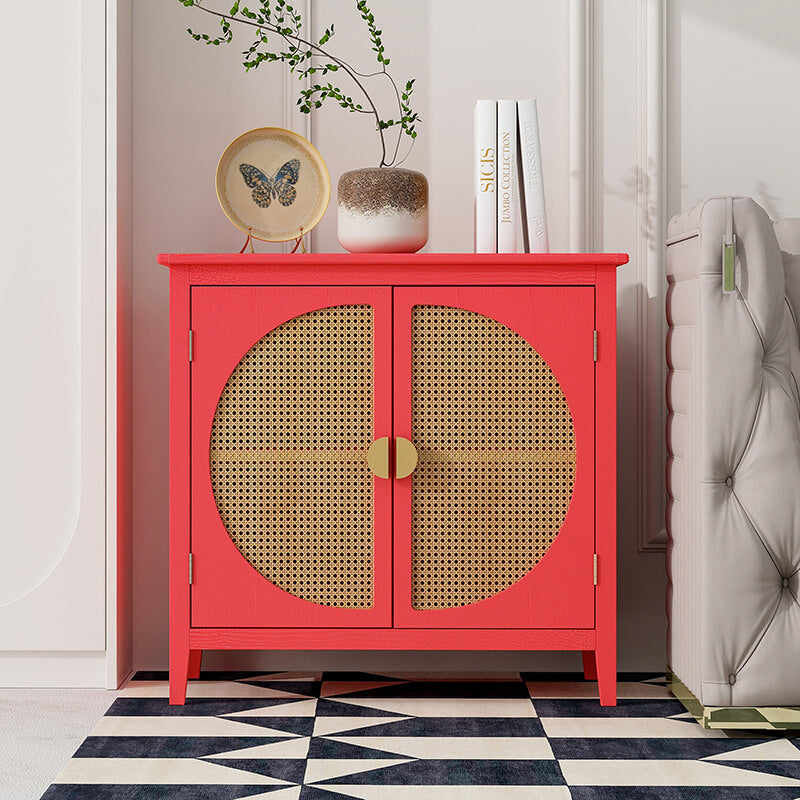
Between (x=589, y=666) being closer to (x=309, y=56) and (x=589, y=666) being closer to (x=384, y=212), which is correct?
(x=384, y=212)

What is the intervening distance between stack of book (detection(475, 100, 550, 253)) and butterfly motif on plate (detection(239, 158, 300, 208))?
15.2 inches

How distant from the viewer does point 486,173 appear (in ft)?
6.03

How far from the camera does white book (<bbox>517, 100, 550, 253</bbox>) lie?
1.82 meters

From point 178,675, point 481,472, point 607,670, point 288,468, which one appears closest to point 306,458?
point 288,468

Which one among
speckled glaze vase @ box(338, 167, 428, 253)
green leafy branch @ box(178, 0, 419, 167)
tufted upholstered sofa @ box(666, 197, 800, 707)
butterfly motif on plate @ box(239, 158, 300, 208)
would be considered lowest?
tufted upholstered sofa @ box(666, 197, 800, 707)

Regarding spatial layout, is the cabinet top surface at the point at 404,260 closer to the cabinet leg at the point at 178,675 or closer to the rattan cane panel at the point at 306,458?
the rattan cane panel at the point at 306,458

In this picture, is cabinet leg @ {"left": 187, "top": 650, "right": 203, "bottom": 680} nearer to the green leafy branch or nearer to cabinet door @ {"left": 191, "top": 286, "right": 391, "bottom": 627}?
cabinet door @ {"left": 191, "top": 286, "right": 391, "bottom": 627}

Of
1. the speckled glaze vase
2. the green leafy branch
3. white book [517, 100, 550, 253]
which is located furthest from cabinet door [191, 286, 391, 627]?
the green leafy branch

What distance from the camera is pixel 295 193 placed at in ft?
6.28

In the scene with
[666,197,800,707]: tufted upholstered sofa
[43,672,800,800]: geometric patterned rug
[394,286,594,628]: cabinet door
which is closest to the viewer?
[43,672,800,800]: geometric patterned rug

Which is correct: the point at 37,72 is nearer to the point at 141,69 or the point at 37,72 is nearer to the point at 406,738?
the point at 141,69

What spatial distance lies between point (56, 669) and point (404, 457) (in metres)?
0.86

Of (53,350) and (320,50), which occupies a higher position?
(320,50)

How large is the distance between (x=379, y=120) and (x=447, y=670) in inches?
→ 48.5
